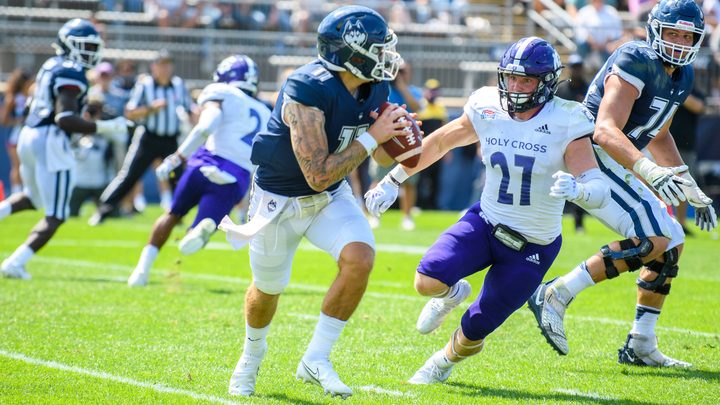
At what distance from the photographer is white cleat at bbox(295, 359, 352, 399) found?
427cm

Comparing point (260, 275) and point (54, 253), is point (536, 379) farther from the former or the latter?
point (54, 253)

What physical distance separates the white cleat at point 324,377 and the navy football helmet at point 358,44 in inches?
49.2

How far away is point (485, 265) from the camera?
4926 mm

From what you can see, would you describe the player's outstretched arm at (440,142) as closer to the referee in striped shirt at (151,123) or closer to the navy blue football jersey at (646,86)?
the navy blue football jersey at (646,86)

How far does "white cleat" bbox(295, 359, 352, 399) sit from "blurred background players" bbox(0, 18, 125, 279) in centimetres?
440

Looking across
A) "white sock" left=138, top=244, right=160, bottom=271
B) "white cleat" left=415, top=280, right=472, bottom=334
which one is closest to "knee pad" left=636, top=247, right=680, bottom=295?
"white cleat" left=415, top=280, right=472, bottom=334

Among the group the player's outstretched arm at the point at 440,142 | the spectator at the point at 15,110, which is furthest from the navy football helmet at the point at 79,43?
the spectator at the point at 15,110

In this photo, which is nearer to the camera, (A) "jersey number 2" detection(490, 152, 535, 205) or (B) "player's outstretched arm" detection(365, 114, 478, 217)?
(A) "jersey number 2" detection(490, 152, 535, 205)

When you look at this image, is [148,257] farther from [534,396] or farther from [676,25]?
[676,25]

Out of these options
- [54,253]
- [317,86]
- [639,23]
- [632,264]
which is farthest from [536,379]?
[639,23]

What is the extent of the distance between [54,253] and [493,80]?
8730 millimetres

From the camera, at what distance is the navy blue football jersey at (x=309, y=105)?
4281mm

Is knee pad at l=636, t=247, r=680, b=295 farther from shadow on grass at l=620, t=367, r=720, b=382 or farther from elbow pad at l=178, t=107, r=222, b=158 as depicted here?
elbow pad at l=178, t=107, r=222, b=158

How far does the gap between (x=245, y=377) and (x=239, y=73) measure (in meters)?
4.07
